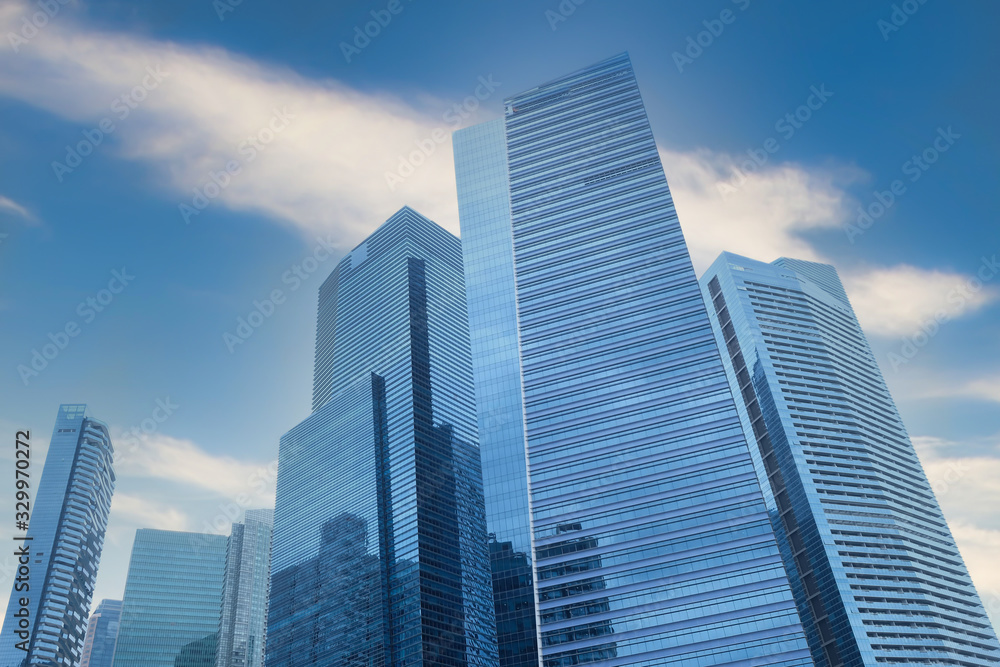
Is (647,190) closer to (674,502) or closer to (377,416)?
(674,502)

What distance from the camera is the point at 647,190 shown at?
140 metres

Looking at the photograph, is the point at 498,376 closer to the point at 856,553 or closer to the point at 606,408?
the point at 606,408

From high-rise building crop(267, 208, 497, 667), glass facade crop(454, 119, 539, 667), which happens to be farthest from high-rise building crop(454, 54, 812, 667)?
high-rise building crop(267, 208, 497, 667)

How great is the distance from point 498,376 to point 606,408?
23.0 metres

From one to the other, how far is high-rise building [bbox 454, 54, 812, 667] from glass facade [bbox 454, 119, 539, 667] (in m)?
0.33

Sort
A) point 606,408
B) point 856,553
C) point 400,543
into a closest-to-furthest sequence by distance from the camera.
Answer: point 606,408 → point 400,543 → point 856,553

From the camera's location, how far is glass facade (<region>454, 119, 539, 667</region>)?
114 meters

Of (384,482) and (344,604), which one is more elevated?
(384,482)

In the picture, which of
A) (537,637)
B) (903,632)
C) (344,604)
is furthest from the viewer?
(344,604)

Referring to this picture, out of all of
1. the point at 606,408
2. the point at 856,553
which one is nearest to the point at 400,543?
the point at 606,408

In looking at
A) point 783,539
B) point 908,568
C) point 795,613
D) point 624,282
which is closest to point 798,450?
point 783,539

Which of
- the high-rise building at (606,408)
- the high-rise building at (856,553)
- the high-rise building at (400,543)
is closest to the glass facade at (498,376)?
the high-rise building at (606,408)

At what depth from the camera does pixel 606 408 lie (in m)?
118

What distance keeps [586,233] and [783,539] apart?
323 ft
